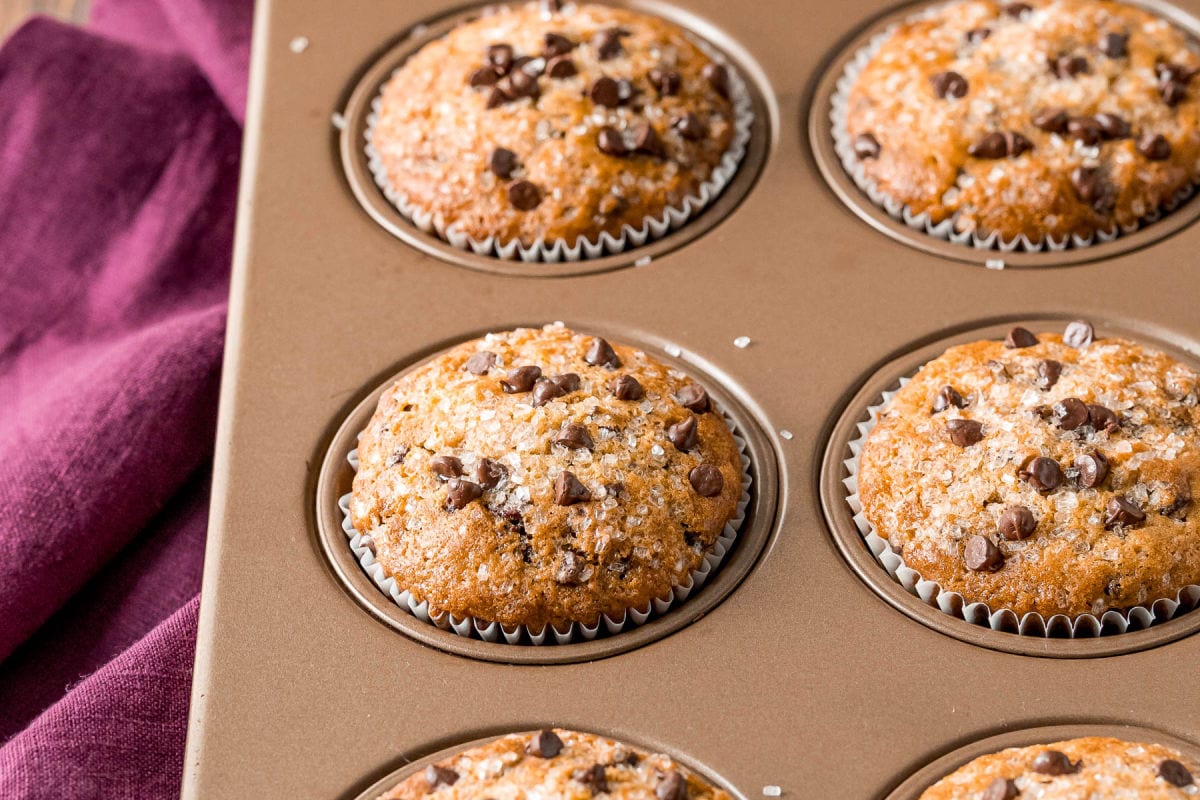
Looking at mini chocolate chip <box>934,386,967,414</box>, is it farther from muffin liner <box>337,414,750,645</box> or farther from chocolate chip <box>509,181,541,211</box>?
chocolate chip <box>509,181,541,211</box>

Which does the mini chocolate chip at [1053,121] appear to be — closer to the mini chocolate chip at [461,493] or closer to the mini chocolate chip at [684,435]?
the mini chocolate chip at [684,435]

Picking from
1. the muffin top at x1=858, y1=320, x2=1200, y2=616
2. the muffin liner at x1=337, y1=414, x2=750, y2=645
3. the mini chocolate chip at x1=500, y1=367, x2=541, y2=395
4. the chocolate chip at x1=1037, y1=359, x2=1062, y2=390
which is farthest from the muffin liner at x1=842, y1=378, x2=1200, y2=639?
the mini chocolate chip at x1=500, y1=367, x2=541, y2=395

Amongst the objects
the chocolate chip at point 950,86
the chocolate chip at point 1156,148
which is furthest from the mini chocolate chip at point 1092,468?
the chocolate chip at point 950,86

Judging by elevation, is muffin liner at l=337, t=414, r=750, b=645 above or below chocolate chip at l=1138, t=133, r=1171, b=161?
above

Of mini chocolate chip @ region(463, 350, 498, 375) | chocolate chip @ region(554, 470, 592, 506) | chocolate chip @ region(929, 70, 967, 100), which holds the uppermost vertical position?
mini chocolate chip @ region(463, 350, 498, 375)

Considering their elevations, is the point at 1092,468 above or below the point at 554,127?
below

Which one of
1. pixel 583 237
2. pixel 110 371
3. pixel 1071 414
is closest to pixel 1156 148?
pixel 1071 414

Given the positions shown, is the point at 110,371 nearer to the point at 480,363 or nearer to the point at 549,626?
the point at 480,363
